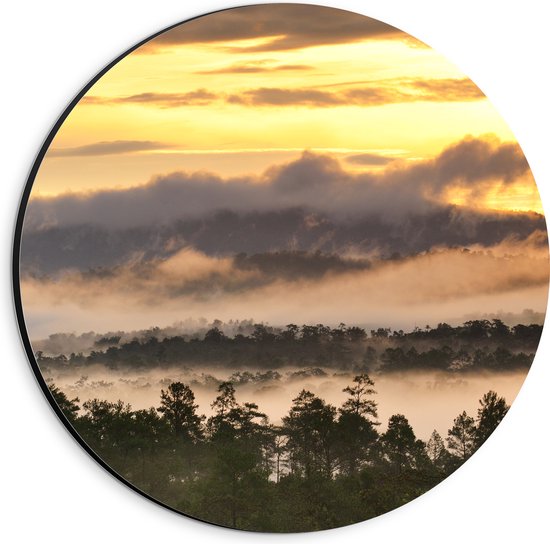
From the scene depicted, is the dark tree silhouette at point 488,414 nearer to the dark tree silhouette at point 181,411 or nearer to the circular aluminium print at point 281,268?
the circular aluminium print at point 281,268

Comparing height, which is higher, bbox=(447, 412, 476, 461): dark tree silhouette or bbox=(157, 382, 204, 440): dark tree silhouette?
bbox=(157, 382, 204, 440): dark tree silhouette

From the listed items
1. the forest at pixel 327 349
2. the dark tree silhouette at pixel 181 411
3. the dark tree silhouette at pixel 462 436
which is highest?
the forest at pixel 327 349

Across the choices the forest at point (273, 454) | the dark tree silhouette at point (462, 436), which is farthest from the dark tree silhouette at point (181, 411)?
the dark tree silhouette at point (462, 436)

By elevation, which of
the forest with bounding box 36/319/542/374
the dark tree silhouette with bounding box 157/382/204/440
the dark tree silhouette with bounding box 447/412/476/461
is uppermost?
the forest with bounding box 36/319/542/374

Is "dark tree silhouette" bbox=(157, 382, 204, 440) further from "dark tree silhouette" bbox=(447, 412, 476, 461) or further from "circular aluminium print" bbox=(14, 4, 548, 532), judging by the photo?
"dark tree silhouette" bbox=(447, 412, 476, 461)

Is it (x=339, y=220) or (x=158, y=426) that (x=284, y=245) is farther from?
(x=158, y=426)

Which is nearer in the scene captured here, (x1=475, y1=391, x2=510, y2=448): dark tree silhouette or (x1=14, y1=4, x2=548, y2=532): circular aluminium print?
(x1=14, y1=4, x2=548, y2=532): circular aluminium print

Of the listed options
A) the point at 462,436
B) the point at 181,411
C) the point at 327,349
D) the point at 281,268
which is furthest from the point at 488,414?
the point at 181,411

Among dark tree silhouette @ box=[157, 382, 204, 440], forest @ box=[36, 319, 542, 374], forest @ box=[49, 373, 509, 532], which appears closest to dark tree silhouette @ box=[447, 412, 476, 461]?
forest @ box=[49, 373, 509, 532]
